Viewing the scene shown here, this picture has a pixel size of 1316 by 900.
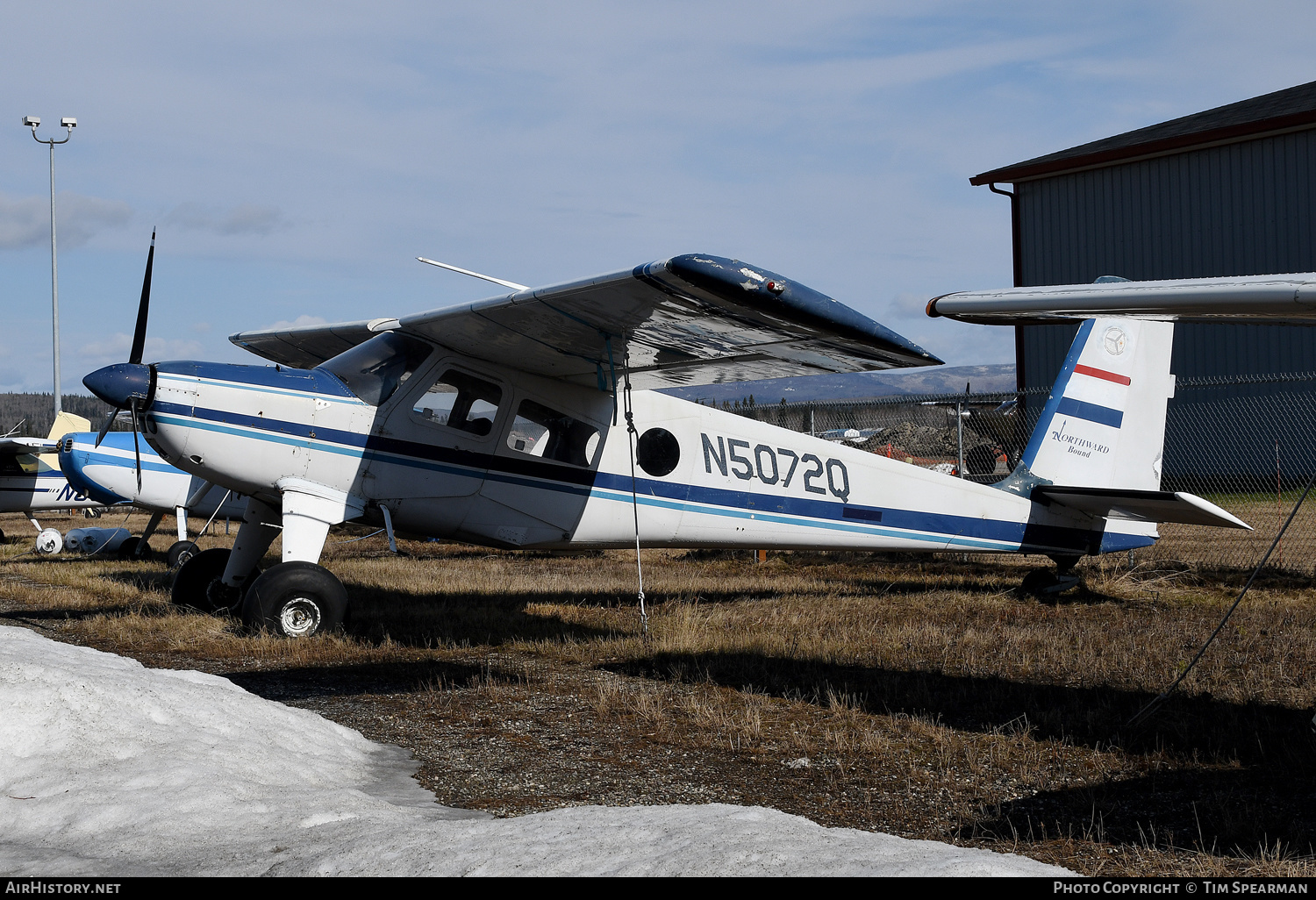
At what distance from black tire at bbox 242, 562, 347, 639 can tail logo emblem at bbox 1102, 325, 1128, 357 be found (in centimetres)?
749

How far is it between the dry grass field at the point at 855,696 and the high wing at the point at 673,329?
1946 mm

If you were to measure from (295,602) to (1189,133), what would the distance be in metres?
21.6

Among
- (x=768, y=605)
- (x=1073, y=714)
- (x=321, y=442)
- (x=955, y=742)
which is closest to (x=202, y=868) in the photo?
(x=955, y=742)

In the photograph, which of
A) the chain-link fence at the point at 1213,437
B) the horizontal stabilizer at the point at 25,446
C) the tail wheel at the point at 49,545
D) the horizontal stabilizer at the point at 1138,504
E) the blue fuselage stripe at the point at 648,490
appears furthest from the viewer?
the horizontal stabilizer at the point at 25,446

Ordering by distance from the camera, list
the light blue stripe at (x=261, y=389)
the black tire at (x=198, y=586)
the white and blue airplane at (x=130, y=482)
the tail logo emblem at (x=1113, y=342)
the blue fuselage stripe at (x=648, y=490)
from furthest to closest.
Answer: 1. the white and blue airplane at (x=130, y=482)
2. the tail logo emblem at (x=1113, y=342)
3. the black tire at (x=198, y=586)
4. the blue fuselage stripe at (x=648, y=490)
5. the light blue stripe at (x=261, y=389)

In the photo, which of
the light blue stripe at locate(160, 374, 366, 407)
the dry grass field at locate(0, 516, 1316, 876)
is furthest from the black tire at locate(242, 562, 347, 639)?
the light blue stripe at locate(160, 374, 366, 407)

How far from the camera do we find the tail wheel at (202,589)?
30.5ft

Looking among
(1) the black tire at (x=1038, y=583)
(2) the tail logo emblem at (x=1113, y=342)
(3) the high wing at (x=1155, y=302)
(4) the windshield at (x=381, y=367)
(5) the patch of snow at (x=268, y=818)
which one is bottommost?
(1) the black tire at (x=1038, y=583)

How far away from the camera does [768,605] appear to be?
9602mm

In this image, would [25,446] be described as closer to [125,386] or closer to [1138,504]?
[125,386]

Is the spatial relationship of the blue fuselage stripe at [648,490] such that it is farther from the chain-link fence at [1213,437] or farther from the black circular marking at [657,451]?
the chain-link fence at [1213,437]

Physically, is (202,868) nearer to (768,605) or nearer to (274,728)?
(274,728)

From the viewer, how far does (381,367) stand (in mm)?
8086

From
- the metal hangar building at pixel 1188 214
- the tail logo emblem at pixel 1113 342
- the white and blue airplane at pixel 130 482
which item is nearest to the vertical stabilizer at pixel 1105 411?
the tail logo emblem at pixel 1113 342
